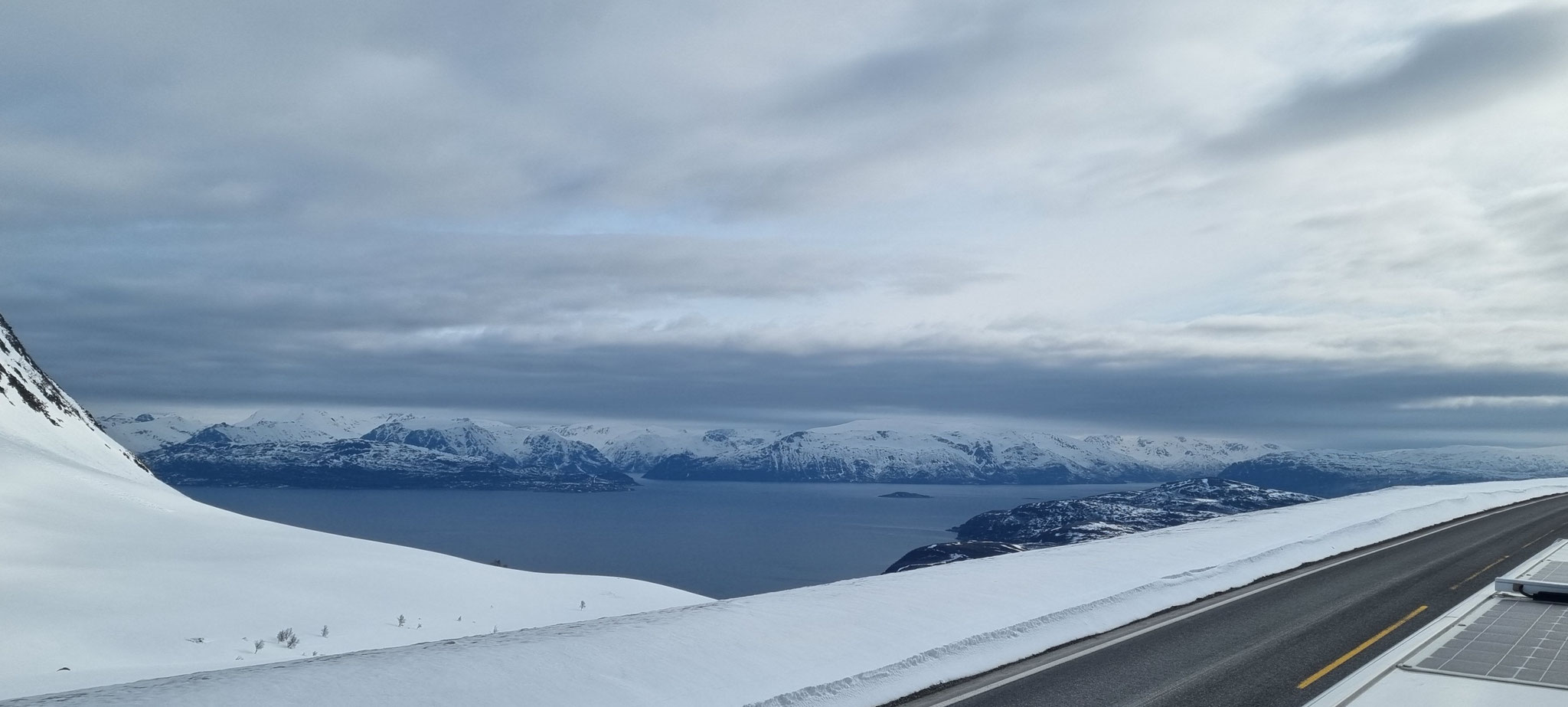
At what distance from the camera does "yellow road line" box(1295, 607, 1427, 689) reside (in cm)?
1076

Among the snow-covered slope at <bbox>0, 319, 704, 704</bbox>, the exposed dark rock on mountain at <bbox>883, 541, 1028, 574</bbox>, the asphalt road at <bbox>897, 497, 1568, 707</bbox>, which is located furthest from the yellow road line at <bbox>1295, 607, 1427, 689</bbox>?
the exposed dark rock on mountain at <bbox>883, 541, 1028, 574</bbox>

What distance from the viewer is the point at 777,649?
11531 millimetres

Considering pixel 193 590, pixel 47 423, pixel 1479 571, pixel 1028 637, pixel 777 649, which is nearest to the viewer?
pixel 777 649

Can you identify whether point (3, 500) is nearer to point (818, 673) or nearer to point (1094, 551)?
point (818, 673)

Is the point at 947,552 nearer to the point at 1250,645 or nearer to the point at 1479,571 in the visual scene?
the point at 1479,571

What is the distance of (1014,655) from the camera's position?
12219 millimetres

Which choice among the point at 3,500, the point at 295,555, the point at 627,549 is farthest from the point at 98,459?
the point at 627,549

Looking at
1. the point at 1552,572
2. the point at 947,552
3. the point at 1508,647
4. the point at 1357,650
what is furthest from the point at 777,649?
the point at 947,552

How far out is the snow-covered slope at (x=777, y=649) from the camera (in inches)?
351

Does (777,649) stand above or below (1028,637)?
above

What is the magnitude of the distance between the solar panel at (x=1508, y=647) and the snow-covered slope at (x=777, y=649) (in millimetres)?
4175

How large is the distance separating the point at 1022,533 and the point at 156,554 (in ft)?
595

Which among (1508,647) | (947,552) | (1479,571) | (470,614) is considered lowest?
(947,552)

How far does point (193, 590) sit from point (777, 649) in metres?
12.5
